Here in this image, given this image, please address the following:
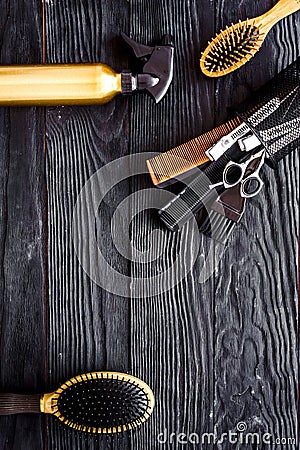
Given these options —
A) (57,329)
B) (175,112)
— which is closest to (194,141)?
(175,112)

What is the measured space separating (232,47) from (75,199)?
303 mm

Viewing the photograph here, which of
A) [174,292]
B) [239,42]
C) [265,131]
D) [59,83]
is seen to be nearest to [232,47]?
[239,42]

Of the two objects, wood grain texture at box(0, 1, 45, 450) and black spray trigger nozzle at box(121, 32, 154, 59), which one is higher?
black spray trigger nozzle at box(121, 32, 154, 59)

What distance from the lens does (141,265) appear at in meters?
0.92

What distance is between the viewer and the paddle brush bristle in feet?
2.89

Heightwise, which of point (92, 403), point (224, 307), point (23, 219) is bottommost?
point (92, 403)

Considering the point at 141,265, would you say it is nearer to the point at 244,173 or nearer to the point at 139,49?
the point at 244,173

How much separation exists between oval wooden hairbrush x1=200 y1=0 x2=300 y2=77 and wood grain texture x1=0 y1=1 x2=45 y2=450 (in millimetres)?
251

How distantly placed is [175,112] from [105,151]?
0.11 m

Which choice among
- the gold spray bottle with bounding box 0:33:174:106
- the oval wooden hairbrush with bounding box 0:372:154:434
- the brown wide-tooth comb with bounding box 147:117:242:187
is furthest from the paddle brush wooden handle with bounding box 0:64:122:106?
the oval wooden hairbrush with bounding box 0:372:154:434

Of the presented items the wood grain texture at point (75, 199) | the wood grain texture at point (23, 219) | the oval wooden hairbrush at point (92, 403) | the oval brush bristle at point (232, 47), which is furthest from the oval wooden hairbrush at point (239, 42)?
the oval wooden hairbrush at point (92, 403)

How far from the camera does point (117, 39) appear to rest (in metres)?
0.92

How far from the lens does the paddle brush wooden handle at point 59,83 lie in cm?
86

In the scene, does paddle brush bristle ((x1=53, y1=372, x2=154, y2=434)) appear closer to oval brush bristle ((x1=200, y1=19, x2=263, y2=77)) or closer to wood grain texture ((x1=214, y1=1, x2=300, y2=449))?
wood grain texture ((x1=214, y1=1, x2=300, y2=449))
